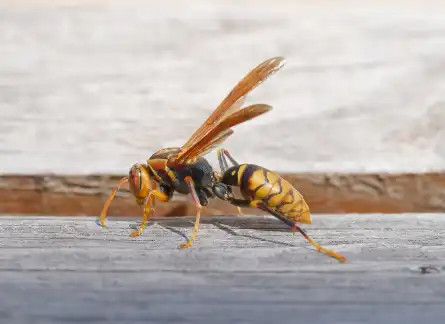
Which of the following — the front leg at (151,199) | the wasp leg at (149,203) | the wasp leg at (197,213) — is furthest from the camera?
the front leg at (151,199)

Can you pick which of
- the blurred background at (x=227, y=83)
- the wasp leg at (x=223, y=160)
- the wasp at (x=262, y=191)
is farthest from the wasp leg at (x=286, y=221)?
the blurred background at (x=227, y=83)

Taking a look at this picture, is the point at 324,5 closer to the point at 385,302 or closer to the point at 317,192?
the point at 317,192

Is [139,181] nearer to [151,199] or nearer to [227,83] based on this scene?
[151,199]

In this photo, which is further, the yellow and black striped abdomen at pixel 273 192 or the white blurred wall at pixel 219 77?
the white blurred wall at pixel 219 77

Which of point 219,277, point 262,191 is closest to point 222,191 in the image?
point 262,191

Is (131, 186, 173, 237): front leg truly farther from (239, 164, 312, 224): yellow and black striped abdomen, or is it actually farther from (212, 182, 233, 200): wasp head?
(239, 164, 312, 224): yellow and black striped abdomen

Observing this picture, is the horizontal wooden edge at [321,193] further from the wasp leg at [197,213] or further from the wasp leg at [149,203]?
the wasp leg at [197,213]

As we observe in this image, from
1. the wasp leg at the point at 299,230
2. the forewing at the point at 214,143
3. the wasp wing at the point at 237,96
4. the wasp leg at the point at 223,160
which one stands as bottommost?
the wasp leg at the point at 299,230
